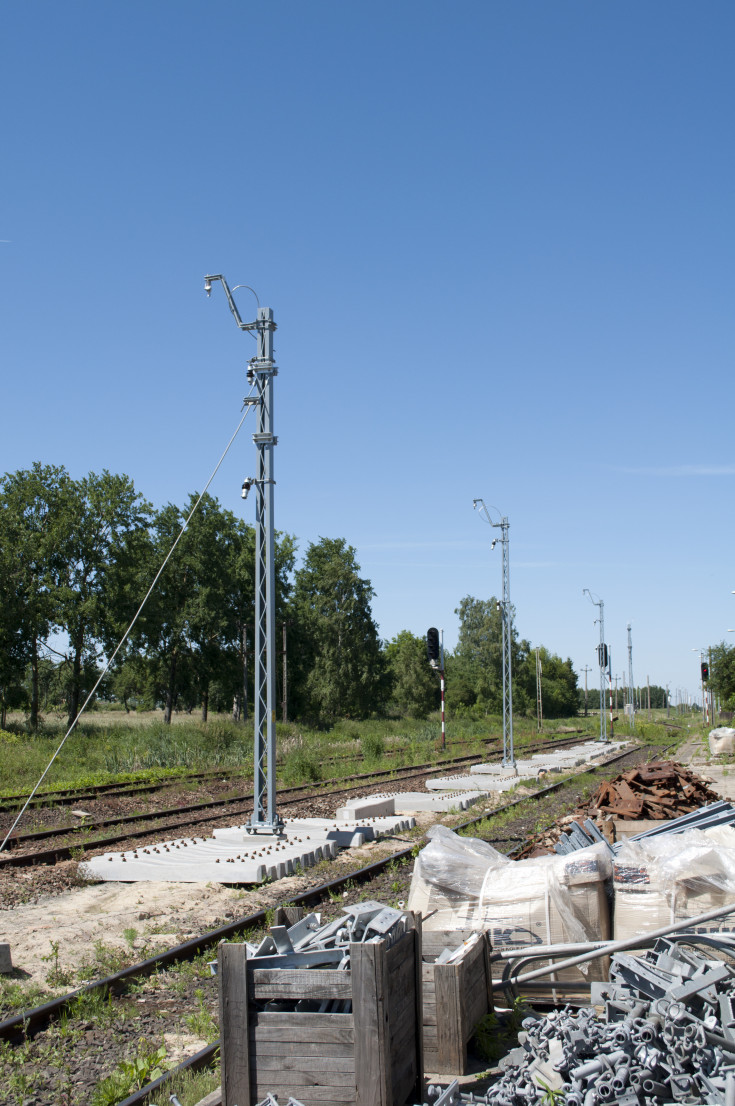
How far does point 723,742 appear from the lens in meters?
34.3

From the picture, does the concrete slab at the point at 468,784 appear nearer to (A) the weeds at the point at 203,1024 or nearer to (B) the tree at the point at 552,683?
(A) the weeds at the point at 203,1024

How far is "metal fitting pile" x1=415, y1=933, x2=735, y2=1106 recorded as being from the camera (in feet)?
12.5

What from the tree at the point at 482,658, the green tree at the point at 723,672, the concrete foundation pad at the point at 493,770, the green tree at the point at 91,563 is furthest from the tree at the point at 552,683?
the concrete foundation pad at the point at 493,770

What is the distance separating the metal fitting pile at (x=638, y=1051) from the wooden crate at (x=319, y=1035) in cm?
31

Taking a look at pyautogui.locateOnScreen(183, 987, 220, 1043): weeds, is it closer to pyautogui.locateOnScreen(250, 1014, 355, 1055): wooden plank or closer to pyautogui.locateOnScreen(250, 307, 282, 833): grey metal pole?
pyautogui.locateOnScreen(250, 1014, 355, 1055): wooden plank

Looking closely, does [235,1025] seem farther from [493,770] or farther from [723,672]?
[723,672]

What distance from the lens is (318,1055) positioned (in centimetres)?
384

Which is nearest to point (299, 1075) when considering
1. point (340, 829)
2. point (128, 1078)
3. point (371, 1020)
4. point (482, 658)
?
point (371, 1020)

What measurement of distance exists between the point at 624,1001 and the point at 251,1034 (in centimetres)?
178

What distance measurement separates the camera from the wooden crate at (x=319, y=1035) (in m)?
3.73

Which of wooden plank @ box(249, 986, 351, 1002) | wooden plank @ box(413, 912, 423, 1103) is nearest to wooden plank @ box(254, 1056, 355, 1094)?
wooden plank @ box(249, 986, 351, 1002)

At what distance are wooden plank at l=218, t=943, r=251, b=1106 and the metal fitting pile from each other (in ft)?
2.80

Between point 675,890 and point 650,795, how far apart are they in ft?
21.7

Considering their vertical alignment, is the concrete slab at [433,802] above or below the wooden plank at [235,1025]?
below
